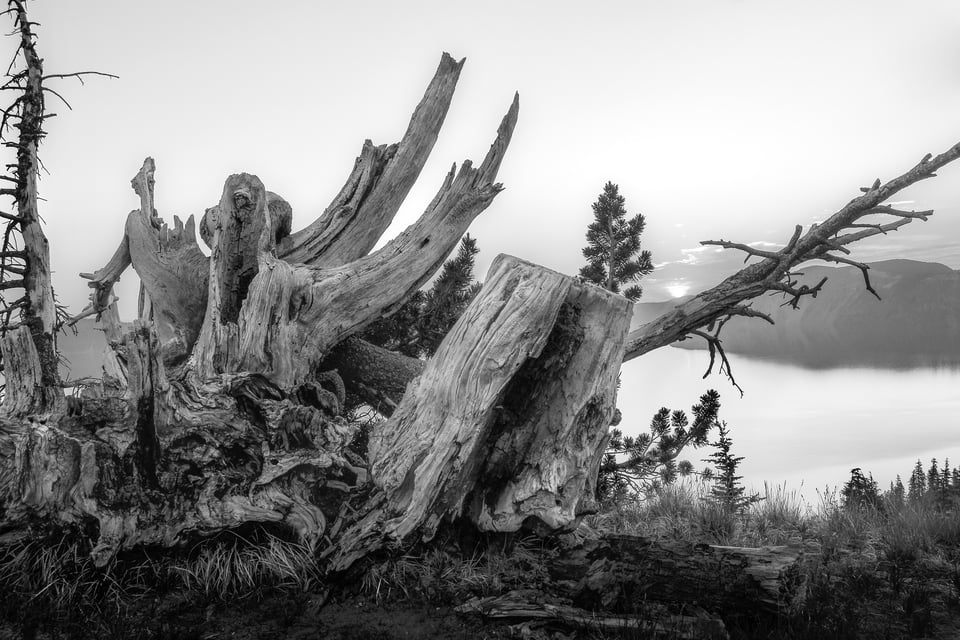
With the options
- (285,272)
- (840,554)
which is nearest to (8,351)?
(285,272)

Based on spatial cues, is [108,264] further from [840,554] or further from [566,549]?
[840,554]

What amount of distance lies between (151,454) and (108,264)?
4.46 meters

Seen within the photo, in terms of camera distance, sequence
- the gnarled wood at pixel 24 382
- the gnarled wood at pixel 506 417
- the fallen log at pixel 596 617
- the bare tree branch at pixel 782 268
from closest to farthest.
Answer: the fallen log at pixel 596 617 → the gnarled wood at pixel 506 417 → the gnarled wood at pixel 24 382 → the bare tree branch at pixel 782 268

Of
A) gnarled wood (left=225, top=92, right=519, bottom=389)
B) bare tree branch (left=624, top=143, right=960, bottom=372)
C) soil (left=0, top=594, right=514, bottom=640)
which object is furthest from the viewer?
bare tree branch (left=624, top=143, right=960, bottom=372)

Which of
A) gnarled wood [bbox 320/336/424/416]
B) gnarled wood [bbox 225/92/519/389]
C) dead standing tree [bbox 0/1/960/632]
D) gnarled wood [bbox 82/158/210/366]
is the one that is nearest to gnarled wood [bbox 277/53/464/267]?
gnarled wood [bbox 225/92/519/389]

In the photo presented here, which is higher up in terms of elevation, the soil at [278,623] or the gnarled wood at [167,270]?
the gnarled wood at [167,270]

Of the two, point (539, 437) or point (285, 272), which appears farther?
point (285, 272)

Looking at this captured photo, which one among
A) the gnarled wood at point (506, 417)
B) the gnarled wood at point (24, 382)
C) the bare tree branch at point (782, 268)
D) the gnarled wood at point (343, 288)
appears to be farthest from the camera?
the bare tree branch at point (782, 268)

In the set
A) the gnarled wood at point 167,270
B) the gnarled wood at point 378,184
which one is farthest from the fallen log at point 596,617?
the gnarled wood at point 167,270

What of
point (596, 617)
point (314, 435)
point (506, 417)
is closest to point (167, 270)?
point (314, 435)

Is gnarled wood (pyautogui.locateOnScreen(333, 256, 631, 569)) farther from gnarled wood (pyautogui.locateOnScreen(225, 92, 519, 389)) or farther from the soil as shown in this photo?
gnarled wood (pyautogui.locateOnScreen(225, 92, 519, 389))

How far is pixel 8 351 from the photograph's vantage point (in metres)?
5.01

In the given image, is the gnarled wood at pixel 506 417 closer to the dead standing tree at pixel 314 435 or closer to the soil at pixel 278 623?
the dead standing tree at pixel 314 435

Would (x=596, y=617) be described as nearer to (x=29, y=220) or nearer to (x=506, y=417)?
(x=506, y=417)
